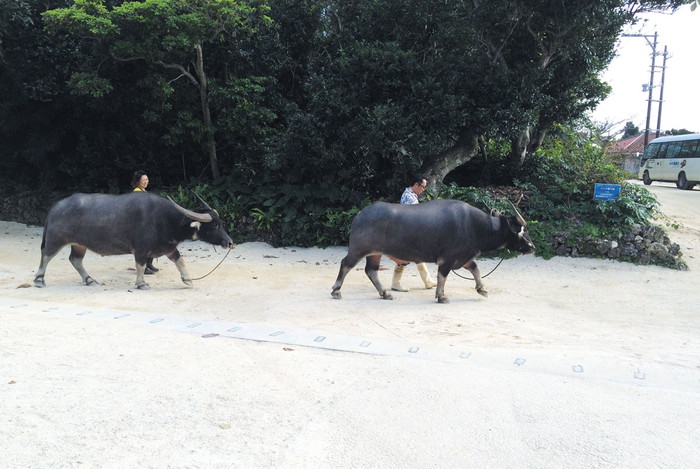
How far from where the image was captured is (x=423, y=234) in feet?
25.3

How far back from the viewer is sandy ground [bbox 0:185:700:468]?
3.62 m

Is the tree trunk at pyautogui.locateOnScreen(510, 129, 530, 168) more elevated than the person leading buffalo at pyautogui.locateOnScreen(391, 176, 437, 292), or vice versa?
the tree trunk at pyautogui.locateOnScreen(510, 129, 530, 168)

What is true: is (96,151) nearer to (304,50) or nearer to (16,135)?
(16,135)

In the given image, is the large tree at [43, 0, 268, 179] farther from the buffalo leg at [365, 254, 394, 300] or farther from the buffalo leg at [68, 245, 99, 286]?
the buffalo leg at [365, 254, 394, 300]

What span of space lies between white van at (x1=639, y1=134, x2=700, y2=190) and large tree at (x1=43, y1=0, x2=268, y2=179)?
1920 cm

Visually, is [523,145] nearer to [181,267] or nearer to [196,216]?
[196,216]

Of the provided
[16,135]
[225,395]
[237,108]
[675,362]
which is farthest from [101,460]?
[16,135]

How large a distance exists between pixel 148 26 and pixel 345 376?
9529 millimetres

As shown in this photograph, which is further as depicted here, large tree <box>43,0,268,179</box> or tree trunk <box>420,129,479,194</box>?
tree trunk <box>420,129,479,194</box>

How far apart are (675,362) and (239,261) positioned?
25.6ft

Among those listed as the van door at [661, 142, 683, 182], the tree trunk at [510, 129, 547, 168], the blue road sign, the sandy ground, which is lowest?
the sandy ground

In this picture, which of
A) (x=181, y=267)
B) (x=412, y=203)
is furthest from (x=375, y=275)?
(x=181, y=267)

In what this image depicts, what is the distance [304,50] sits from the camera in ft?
48.5

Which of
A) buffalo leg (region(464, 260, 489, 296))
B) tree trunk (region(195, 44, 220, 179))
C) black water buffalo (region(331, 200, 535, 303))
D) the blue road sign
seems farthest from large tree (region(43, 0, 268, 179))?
the blue road sign
